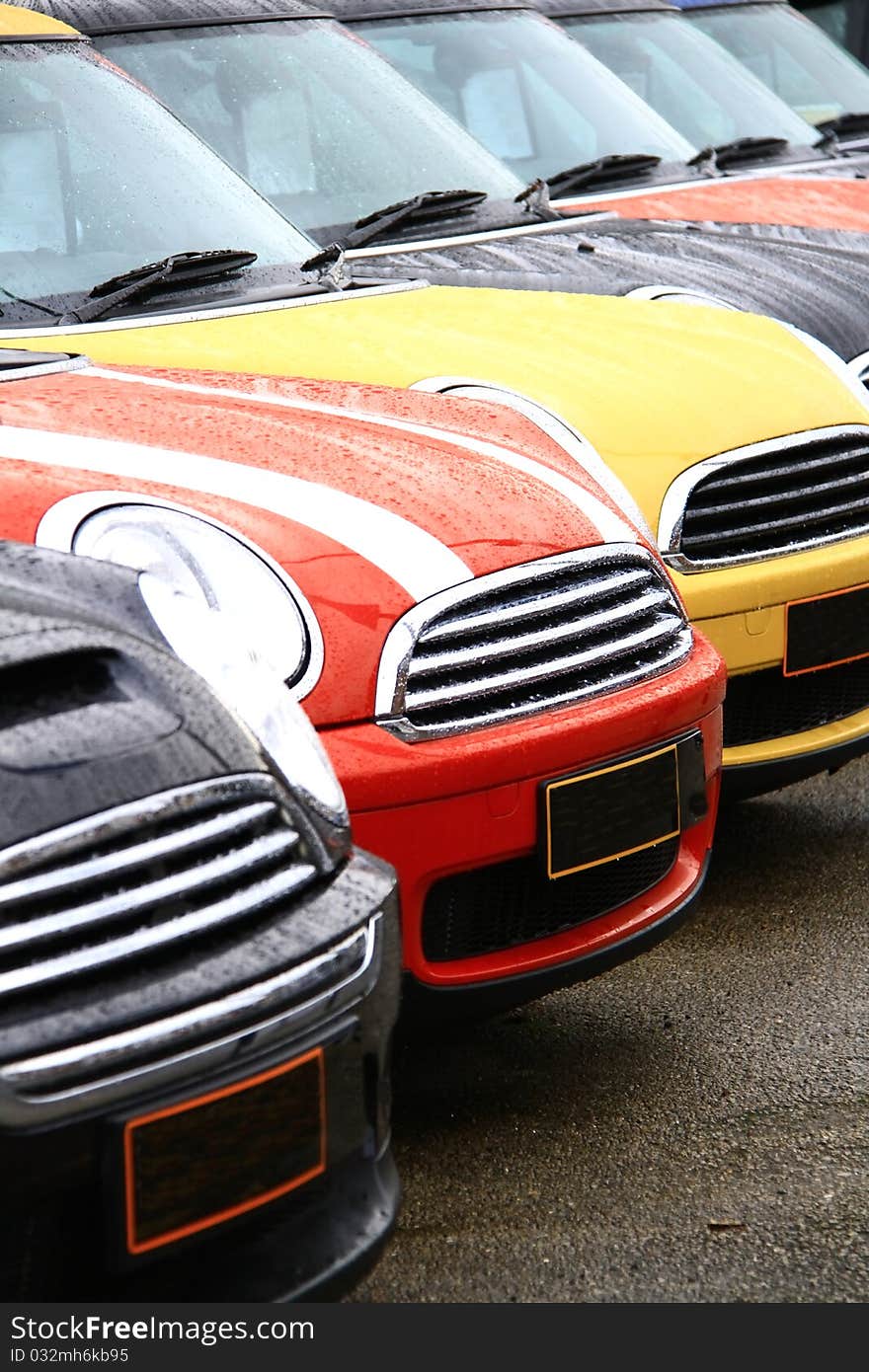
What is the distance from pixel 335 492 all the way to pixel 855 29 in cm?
1324

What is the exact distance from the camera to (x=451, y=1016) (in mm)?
3014

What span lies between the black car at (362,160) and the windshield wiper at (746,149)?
247 centimetres

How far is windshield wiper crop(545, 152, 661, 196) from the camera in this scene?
733 cm

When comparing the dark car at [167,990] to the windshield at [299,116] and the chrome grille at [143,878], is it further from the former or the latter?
the windshield at [299,116]

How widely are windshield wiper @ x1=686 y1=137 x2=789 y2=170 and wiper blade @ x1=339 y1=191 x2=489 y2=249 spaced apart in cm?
262

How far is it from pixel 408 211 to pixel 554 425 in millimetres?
1973

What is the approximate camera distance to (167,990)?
1.94m

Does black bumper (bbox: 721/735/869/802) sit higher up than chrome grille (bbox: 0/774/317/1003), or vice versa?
chrome grille (bbox: 0/774/317/1003)

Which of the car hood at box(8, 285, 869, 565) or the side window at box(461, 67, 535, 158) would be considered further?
the side window at box(461, 67, 535, 158)

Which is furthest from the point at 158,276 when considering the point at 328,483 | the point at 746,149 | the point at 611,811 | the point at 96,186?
the point at 746,149

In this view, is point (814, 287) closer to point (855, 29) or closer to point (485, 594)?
point (485, 594)

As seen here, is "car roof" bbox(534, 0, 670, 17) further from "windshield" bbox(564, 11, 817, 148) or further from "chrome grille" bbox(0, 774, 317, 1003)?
"chrome grille" bbox(0, 774, 317, 1003)

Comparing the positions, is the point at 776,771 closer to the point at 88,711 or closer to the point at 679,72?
the point at 88,711

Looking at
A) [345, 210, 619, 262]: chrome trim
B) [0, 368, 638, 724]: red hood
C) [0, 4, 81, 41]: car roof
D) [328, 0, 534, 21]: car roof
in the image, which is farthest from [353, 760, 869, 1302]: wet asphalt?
[328, 0, 534, 21]: car roof
